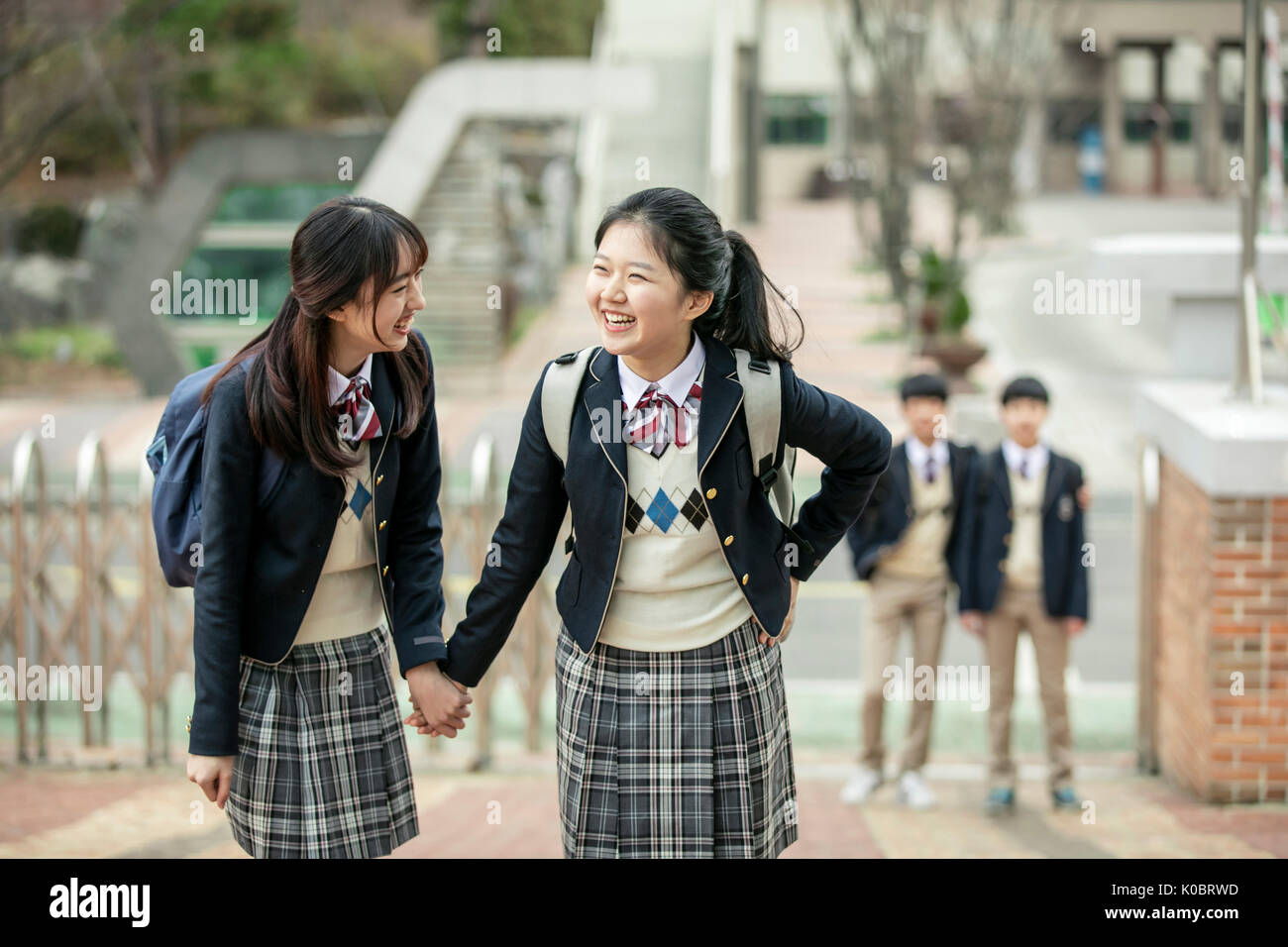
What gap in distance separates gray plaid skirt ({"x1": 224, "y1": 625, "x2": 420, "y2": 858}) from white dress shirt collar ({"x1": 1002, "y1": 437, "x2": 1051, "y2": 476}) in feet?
9.96

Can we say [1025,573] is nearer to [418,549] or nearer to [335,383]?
[418,549]

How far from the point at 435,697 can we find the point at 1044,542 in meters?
2.93

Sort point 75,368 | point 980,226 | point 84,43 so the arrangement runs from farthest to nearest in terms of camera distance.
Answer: point 980,226 < point 75,368 < point 84,43

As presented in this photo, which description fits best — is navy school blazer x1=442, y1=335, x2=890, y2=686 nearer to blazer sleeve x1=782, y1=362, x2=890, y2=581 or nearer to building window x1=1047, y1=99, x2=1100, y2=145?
blazer sleeve x1=782, y1=362, x2=890, y2=581

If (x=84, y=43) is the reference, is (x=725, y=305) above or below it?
below

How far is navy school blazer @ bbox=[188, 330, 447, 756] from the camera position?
264 cm

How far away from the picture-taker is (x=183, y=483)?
2727 millimetres

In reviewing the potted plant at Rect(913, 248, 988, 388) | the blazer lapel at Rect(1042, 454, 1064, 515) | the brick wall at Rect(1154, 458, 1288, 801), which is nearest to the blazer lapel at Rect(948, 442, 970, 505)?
the blazer lapel at Rect(1042, 454, 1064, 515)

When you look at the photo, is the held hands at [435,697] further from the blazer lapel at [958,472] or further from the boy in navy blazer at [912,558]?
the blazer lapel at [958,472]

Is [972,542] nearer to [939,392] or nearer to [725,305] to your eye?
[939,392]

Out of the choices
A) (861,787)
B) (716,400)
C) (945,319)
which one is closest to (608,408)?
(716,400)

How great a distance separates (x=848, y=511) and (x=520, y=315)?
1561 cm

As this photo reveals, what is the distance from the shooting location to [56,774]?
18.3 feet

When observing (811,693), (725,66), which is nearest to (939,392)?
Result: (811,693)
